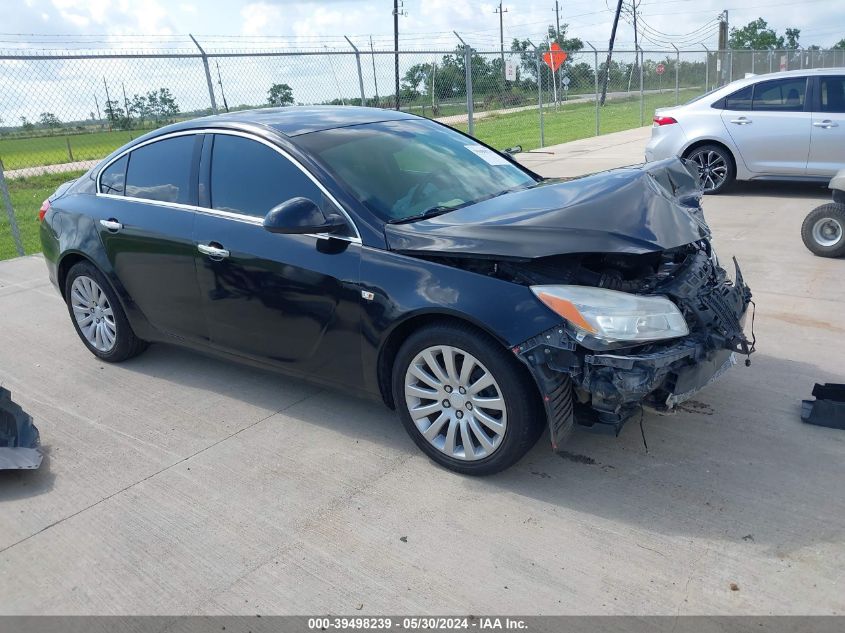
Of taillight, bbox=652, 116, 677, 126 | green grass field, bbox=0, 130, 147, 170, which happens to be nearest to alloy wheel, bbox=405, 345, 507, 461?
green grass field, bbox=0, 130, 147, 170

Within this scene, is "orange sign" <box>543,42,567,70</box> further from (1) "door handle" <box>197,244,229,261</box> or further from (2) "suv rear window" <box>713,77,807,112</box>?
(1) "door handle" <box>197,244,229,261</box>

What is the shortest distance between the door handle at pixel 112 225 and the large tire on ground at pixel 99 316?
13.9 inches

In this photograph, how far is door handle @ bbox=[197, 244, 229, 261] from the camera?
13.5 ft

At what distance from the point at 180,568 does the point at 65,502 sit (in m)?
0.91

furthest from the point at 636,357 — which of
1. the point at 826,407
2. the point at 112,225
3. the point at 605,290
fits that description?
the point at 112,225

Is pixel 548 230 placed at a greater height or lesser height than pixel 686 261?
greater

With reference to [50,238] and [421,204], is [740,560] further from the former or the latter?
[50,238]

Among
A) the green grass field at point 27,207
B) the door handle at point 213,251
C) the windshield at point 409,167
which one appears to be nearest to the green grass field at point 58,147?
the green grass field at point 27,207

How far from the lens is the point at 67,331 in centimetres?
602

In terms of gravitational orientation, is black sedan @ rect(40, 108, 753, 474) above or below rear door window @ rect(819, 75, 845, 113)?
below

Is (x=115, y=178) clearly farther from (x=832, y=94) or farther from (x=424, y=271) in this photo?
(x=832, y=94)

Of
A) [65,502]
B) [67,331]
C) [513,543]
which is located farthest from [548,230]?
[67,331]

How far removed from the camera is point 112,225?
15.6 feet
